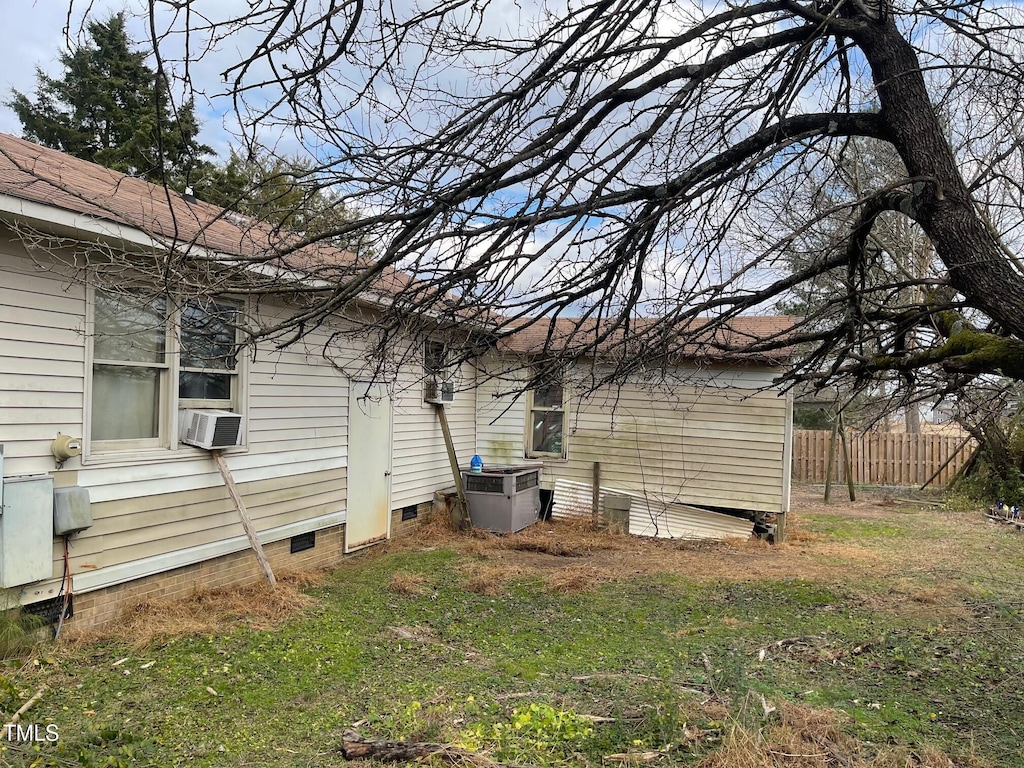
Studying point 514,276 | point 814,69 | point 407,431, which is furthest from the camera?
point 407,431

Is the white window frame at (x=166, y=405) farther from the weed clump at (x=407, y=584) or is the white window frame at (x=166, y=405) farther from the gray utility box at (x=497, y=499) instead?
the gray utility box at (x=497, y=499)

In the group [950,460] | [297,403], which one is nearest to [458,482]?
[297,403]

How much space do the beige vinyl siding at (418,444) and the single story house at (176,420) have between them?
0.04 m

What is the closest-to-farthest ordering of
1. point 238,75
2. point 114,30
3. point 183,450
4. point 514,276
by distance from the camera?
point 238,75, point 114,30, point 514,276, point 183,450

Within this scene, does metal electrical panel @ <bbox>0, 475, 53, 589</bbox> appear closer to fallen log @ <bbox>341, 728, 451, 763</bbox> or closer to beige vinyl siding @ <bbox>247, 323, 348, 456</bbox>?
beige vinyl siding @ <bbox>247, 323, 348, 456</bbox>

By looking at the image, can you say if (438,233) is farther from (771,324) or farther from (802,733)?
(771,324)

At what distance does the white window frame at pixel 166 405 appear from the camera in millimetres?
5051

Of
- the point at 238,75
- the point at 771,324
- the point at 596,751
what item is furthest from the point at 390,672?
the point at 771,324

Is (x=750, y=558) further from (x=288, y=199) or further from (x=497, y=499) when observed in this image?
(x=288, y=199)

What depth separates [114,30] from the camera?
9.79 ft

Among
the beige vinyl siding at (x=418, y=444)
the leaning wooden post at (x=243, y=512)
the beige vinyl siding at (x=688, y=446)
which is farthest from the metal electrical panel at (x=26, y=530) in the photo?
the beige vinyl siding at (x=688, y=446)

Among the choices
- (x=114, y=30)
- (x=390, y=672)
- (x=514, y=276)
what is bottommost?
(x=390, y=672)

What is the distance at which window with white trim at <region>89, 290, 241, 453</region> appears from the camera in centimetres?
518

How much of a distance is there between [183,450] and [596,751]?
447 cm
